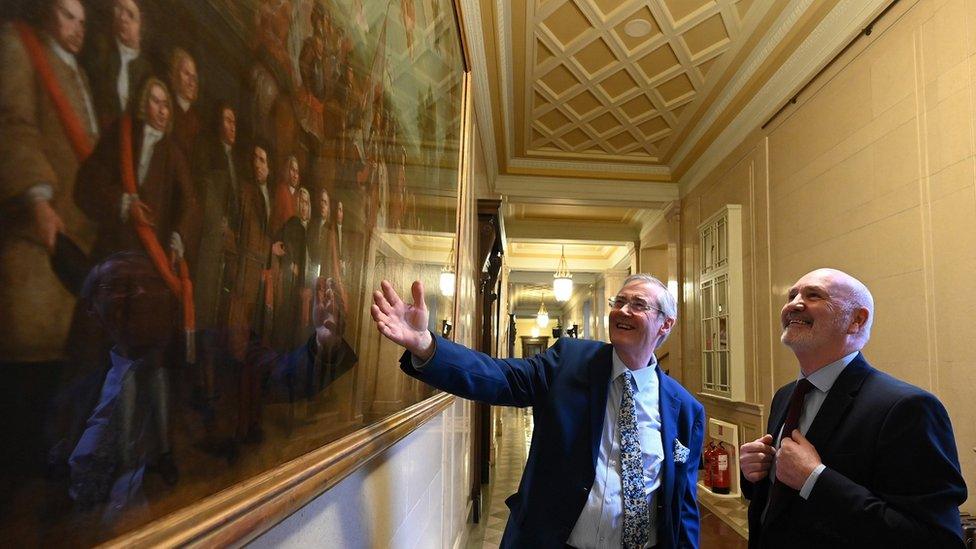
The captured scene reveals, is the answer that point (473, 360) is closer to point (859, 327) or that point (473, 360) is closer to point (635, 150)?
point (859, 327)

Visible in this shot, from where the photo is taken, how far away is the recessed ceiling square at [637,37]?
5.48m

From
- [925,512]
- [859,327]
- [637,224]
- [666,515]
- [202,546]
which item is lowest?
[666,515]

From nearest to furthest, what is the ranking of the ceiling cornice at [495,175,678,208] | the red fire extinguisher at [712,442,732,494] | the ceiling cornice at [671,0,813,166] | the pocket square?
the pocket square → the ceiling cornice at [671,0,813,166] → the red fire extinguisher at [712,442,732,494] → the ceiling cornice at [495,175,678,208]

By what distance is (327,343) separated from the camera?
48.0 inches

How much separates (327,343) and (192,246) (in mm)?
554

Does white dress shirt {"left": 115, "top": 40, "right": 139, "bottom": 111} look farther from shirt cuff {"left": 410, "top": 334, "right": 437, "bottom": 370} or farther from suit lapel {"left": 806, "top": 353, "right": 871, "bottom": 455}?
suit lapel {"left": 806, "top": 353, "right": 871, "bottom": 455}

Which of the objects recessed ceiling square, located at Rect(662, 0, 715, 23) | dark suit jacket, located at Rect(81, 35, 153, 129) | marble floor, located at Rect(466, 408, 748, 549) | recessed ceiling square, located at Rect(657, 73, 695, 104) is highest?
recessed ceiling square, located at Rect(662, 0, 715, 23)

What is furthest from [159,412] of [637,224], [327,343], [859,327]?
[637,224]

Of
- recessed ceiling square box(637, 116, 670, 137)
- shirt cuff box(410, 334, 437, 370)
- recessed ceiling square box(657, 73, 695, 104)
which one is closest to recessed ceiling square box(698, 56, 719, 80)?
recessed ceiling square box(657, 73, 695, 104)

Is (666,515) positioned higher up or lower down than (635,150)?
lower down

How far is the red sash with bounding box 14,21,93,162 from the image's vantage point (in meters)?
0.46

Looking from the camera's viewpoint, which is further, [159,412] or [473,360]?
[473,360]

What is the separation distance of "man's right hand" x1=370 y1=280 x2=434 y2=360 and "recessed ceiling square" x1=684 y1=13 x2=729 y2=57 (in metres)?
5.10

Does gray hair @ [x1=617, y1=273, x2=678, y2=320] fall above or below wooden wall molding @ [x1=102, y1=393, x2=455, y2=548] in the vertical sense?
above
